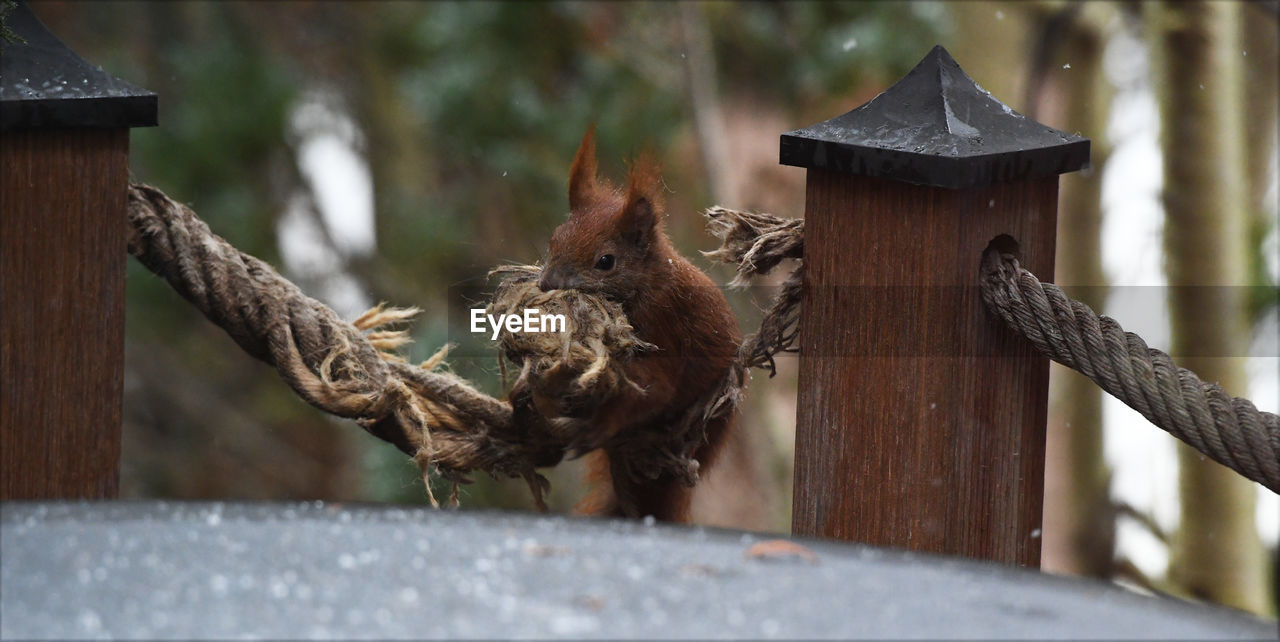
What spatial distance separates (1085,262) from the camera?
4258mm

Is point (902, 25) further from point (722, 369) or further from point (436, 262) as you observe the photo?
point (722, 369)

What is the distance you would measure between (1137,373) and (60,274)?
0.91 meters

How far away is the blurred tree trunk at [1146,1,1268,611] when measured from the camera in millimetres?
3338

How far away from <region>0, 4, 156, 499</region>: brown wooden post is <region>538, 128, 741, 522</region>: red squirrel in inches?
19.2

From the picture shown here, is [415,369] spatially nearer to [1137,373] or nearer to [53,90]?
[53,90]

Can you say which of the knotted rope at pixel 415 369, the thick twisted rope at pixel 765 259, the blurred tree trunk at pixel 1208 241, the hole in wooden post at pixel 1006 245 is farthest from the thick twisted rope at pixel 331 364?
the blurred tree trunk at pixel 1208 241

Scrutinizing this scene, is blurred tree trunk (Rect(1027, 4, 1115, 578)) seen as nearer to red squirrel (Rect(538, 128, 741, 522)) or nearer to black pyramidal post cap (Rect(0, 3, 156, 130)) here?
red squirrel (Rect(538, 128, 741, 522))

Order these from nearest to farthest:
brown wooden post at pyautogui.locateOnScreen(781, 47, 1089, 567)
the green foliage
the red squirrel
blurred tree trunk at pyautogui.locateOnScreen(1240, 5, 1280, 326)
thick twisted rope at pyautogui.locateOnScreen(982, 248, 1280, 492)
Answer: thick twisted rope at pyautogui.locateOnScreen(982, 248, 1280, 492) → brown wooden post at pyautogui.locateOnScreen(781, 47, 1089, 567) → the red squirrel → the green foliage → blurred tree trunk at pyautogui.locateOnScreen(1240, 5, 1280, 326)

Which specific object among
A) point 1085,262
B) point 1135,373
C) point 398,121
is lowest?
point 1135,373

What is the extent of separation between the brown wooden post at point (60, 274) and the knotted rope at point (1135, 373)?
2.50ft

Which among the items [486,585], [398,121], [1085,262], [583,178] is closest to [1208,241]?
[1085,262]

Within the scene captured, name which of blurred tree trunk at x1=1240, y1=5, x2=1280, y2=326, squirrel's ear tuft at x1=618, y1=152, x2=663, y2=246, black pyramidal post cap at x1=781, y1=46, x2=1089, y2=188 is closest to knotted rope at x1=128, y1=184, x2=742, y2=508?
squirrel's ear tuft at x1=618, y1=152, x2=663, y2=246

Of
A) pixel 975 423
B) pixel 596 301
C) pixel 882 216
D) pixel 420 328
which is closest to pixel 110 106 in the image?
pixel 596 301

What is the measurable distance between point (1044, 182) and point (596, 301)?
47 cm
